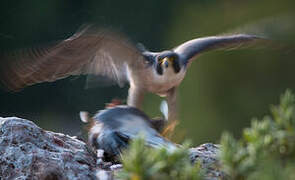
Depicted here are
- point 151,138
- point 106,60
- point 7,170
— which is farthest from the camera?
point 106,60

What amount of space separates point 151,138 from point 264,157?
90 centimetres

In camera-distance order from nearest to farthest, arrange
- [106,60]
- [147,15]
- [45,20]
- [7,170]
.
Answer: [7,170] → [106,60] → [45,20] → [147,15]

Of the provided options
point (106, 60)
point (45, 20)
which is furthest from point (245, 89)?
point (106, 60)

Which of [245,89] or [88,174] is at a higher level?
[88,174]

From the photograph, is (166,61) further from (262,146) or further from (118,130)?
(262,146)

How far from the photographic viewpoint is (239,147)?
0.88m

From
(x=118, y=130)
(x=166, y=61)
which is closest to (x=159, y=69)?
(x=166, y=61)

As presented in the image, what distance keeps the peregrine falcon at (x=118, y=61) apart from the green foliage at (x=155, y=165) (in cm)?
144

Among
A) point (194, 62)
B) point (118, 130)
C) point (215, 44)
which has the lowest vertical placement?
point (194, 62)

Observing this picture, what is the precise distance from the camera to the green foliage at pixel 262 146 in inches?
32.8

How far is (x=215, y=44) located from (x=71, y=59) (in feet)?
3.37

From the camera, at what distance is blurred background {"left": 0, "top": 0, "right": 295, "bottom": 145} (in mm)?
4977

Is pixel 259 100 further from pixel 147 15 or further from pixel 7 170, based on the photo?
pixel 7 170

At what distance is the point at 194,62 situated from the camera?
619 centimetres
